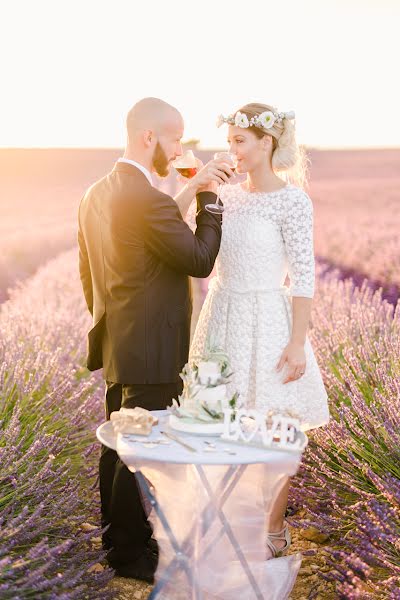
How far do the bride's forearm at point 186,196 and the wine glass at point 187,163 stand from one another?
90mm

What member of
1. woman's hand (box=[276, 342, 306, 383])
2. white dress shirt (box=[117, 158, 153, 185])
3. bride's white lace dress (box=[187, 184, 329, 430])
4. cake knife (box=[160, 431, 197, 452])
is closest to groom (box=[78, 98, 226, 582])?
white dress shirt (box=[117, 158, 153, 185])

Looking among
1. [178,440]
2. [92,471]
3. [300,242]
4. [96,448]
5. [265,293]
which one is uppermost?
[300,242]

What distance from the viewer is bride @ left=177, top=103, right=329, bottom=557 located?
9.37ft

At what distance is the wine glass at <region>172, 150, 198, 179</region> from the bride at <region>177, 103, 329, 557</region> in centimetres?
15

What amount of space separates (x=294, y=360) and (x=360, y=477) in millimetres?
719

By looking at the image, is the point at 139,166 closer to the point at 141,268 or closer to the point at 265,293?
the point at 141,268

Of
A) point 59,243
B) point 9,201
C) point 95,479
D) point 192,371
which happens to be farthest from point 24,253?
point 192,371

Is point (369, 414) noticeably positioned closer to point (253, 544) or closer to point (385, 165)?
point (253, 544)

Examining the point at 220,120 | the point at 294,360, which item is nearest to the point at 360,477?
the point at 294,360

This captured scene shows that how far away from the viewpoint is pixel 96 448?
362 centimetres

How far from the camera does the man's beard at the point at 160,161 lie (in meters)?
2.88

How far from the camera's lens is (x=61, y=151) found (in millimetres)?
16922

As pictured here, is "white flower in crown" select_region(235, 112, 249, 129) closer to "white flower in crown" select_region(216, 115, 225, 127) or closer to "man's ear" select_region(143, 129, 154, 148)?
"white flower in crown" select_region(216, 115, 225, 127)

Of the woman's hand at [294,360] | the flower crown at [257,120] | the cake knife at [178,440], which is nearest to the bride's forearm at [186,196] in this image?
the flower crown at [257,120]
